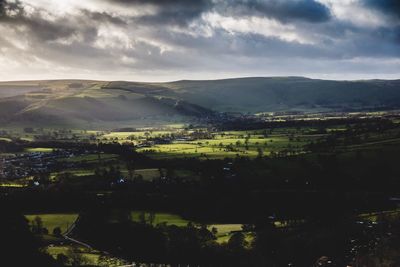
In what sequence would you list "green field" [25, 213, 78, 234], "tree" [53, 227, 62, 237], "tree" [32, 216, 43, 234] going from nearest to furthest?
"tree" [32, 216, 43, 234] → "tree" [53, 227, 62, 237] → "green field" [25, 213, 78, 234]

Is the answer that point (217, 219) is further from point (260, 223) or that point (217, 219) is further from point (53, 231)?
point (53, 231)

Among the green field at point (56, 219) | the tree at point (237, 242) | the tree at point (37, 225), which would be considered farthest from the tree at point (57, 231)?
the tree at point (237, 242)

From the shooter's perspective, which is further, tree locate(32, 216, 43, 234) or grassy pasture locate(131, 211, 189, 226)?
grassy pasture locate(131, 211, 189, 226)

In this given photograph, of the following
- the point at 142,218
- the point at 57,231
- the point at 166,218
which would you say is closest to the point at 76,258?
the point at 57,231

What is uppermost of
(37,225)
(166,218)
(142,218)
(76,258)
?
(37,225)

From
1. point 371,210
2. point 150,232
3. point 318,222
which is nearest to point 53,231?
point 150,232

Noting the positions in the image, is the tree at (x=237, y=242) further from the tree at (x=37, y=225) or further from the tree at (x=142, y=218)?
the tree at (x=37, y=225)

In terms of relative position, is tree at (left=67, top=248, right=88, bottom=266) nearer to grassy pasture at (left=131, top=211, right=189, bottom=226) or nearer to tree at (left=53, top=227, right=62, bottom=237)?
tree at (left=53, top=227, right=62, bottom=237)

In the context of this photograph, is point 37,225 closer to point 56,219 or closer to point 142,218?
point 56,219

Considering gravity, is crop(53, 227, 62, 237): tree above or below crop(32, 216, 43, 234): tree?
below

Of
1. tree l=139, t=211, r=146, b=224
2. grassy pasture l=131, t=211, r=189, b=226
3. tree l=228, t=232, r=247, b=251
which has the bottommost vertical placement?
grassy pasture l=131, t=211, r=189, b=226

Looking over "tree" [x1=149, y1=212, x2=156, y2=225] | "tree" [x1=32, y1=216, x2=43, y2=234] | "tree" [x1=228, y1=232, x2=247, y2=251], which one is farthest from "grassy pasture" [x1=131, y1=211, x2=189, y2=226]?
"tree" [x1=32, y1=216, x2=43, y2=234]
